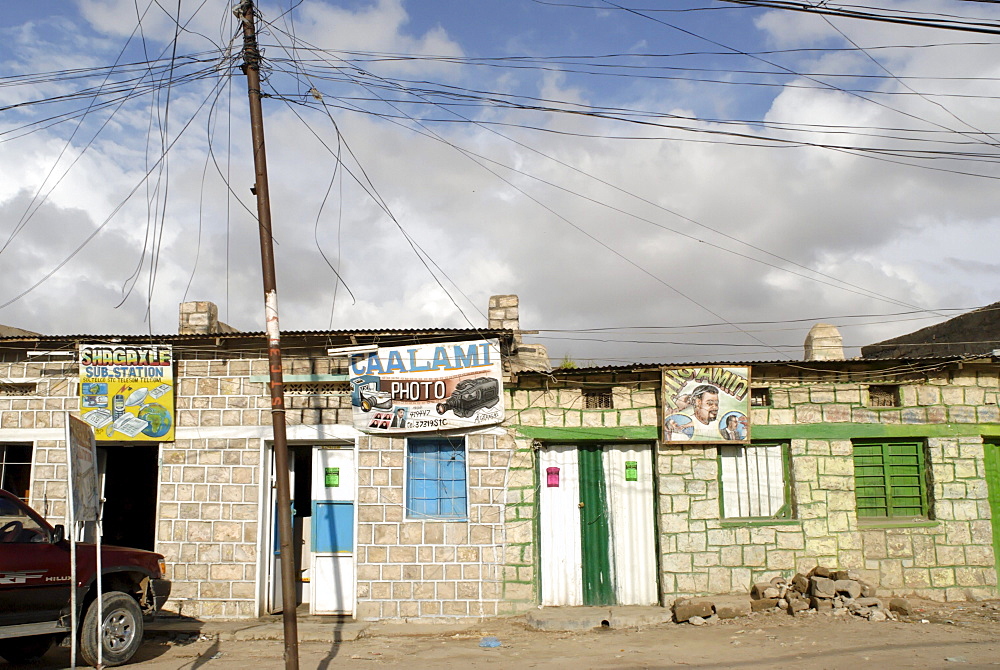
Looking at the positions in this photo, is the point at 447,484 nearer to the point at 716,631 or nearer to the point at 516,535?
the point at 516,535

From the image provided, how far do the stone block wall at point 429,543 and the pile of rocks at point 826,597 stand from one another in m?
3.49

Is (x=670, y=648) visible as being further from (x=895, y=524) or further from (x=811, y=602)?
(x=895, y=524)

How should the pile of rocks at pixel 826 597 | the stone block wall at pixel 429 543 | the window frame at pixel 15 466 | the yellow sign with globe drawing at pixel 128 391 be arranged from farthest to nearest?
the window frame at pixel 15 466
the yellow sign with globe drawing at pixel 128 391
the stone block wall at pixel 429 543
the pile of rocks at pixel 826 597

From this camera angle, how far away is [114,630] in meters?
8.66

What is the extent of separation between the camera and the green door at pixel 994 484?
11.1 metres

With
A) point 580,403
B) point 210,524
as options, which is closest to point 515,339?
point 580,403

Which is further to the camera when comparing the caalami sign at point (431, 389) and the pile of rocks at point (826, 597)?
the caalami sign at point (431, 389)

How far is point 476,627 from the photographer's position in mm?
10242

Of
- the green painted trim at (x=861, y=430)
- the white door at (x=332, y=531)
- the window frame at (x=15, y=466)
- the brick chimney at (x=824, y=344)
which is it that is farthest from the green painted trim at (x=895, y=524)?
the window frame at (x=15, y=466)

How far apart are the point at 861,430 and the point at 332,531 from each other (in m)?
7.63

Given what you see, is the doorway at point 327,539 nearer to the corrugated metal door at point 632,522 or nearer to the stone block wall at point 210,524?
the stone block wall at point 210,524

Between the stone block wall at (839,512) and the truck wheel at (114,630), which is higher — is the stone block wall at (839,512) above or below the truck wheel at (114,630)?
above

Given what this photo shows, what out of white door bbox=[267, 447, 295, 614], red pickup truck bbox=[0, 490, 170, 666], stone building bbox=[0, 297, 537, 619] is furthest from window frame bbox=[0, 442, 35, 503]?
white door bbox=[267, 447, 295, 614]

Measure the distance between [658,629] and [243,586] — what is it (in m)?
5.59
